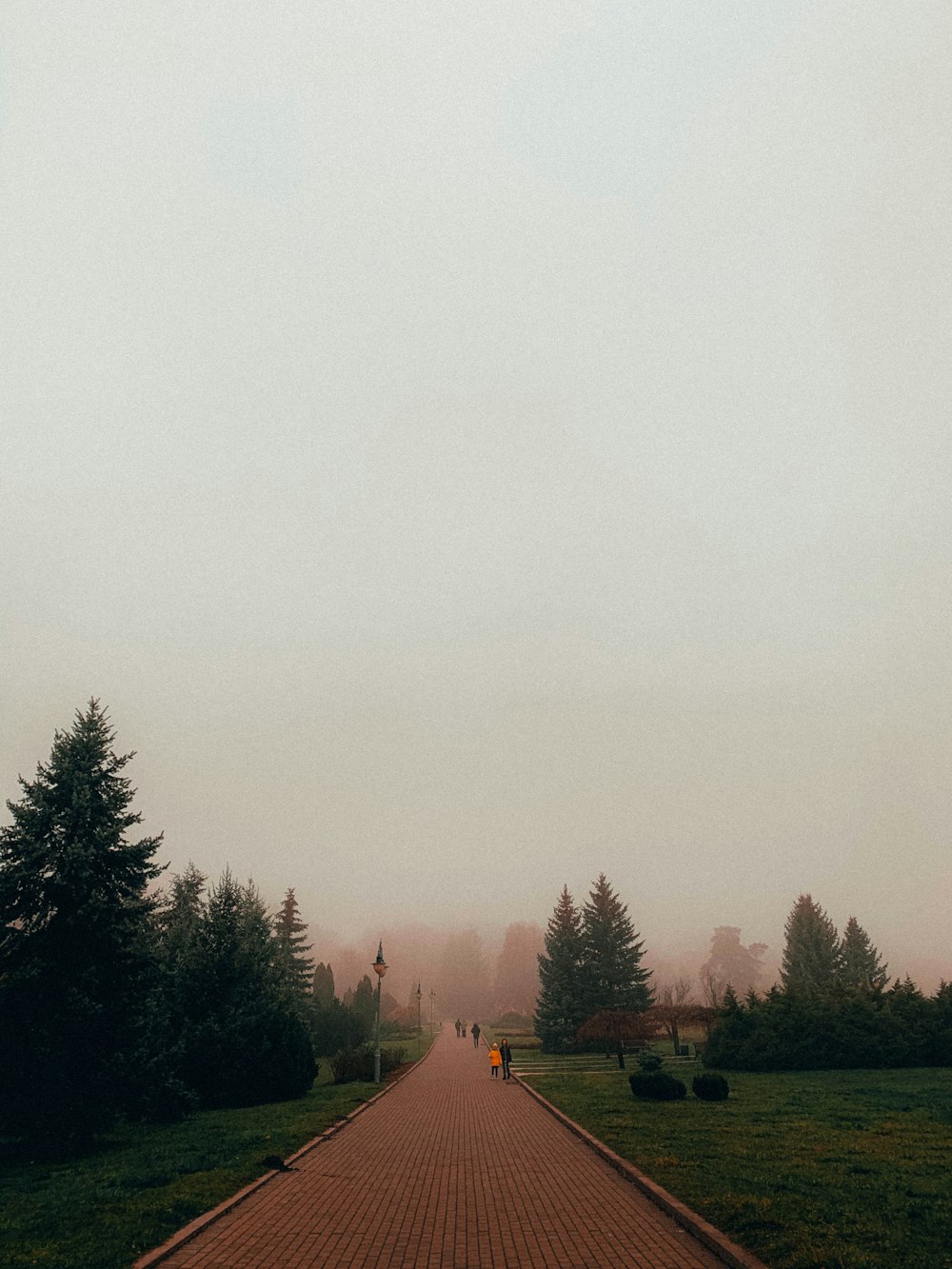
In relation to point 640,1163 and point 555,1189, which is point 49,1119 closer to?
point 555,1189

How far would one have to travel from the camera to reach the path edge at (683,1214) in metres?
8.12

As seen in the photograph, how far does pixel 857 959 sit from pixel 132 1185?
74514 millimetres

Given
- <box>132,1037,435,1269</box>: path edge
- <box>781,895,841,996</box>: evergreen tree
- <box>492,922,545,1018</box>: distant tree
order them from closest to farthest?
<box>132,1037,435,1269</box>: path edge → <box>781,895,841,996</box>: evergreen tree → <box>492,922,545,1018</box>: distant tree

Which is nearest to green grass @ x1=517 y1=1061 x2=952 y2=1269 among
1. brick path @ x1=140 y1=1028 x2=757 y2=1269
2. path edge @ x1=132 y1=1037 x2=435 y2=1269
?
brick path @ x1=140 y1=1028 x2=757 y2=1269

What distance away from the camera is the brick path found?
27.7 ft

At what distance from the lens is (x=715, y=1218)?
9.44m

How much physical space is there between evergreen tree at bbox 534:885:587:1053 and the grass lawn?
3045 centimetres

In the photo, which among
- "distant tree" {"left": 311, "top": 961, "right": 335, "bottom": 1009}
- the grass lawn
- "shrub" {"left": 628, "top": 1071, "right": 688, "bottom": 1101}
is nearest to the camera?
the grass lawn

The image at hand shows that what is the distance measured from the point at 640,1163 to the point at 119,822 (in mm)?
14595

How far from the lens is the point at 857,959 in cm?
6856

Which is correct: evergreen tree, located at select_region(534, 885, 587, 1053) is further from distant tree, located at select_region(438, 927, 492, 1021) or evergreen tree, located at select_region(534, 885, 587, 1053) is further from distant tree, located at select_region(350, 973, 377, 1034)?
distant tree, located at select_region(438, 927, 492, 1021)

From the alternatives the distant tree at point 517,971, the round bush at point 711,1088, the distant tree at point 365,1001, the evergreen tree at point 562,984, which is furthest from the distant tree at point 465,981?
the round bush at point 711,1088

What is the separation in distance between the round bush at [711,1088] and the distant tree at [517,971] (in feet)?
449

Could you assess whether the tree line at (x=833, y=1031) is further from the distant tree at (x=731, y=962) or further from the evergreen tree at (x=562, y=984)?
the distant tree at (x=731, y=962)
